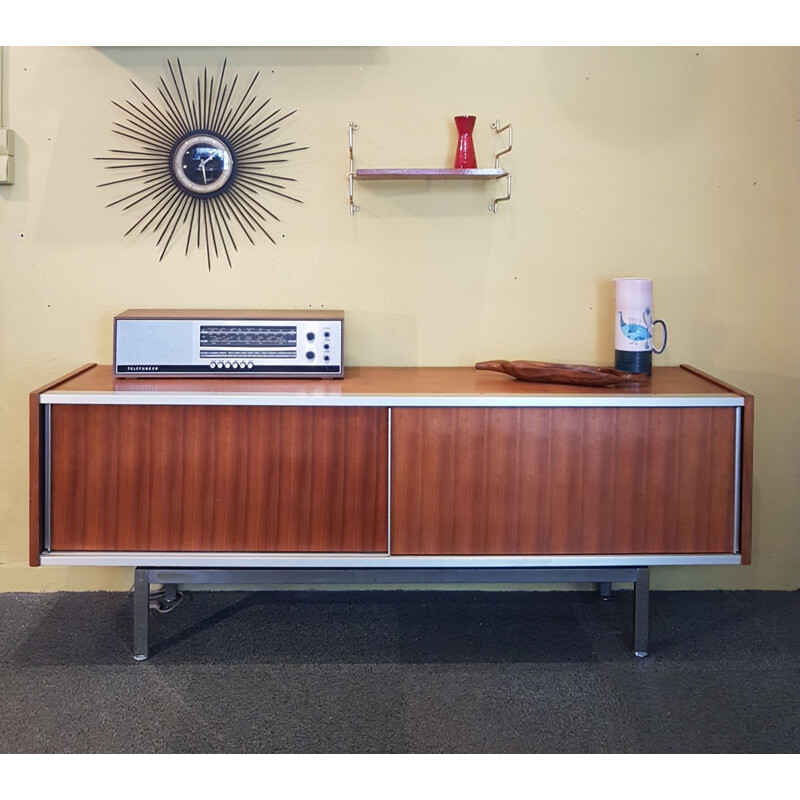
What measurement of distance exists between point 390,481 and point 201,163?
116 cm

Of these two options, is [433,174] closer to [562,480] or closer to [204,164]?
[204,164]

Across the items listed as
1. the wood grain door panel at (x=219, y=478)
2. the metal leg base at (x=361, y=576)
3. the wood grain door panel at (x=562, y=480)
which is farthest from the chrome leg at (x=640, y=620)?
the wood grain door panel at (x=219, y=478)

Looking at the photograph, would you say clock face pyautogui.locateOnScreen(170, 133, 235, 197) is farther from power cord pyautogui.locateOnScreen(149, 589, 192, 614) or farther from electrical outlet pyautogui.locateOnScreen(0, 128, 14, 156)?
power cord pyautogui.locateOnScreen(149, 589, 192, 614)

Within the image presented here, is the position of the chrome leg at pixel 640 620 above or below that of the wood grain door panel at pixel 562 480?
below

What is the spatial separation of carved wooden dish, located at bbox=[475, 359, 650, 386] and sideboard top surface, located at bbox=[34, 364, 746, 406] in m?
0.02

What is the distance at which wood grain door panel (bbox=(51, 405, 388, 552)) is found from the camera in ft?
8.02

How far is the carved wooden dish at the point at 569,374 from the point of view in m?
2.57

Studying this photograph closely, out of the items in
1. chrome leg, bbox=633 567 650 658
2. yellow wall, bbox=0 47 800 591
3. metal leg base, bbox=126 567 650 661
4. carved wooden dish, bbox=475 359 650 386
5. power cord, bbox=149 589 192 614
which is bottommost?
power cord, bbox=149 589 192 614

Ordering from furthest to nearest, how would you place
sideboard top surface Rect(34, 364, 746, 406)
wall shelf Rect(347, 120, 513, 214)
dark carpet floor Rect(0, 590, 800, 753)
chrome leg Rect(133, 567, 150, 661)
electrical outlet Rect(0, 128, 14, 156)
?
electrical outlet Rect(0, 128, 14, 156) → wall shelf Rect(347, 120, 513, 214) → chrome leg Rect(133, 567, 150, 661) → sideboard top surface Rect(34, 364, 746, 406) → dark carpet floor Rect(0, 590, 800, 753)

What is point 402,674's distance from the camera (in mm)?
2467

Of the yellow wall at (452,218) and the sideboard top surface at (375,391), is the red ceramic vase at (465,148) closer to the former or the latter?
the yellow wall at (452,218)

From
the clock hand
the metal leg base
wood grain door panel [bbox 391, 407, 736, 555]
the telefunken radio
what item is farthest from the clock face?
the metal leg base

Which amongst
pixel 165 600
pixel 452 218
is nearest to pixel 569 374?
pixel 452 218

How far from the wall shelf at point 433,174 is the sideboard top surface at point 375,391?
578 millimetres
